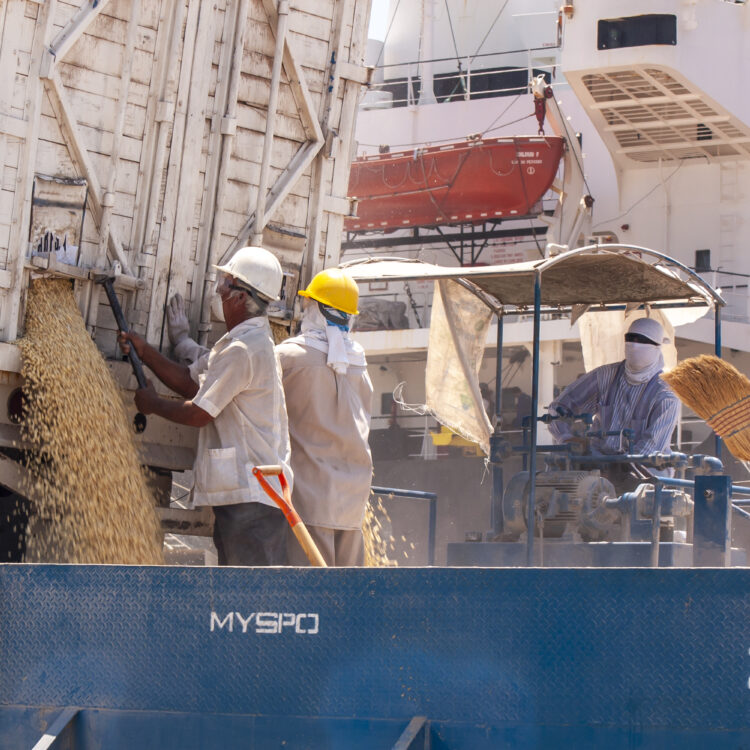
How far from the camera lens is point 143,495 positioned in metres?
5.68

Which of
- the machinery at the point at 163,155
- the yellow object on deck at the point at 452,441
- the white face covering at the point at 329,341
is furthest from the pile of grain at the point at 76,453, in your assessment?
the yellow object on deck at the point at 452,441

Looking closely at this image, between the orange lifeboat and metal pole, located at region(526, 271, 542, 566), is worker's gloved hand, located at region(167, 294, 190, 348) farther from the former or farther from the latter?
the orange lifeboat

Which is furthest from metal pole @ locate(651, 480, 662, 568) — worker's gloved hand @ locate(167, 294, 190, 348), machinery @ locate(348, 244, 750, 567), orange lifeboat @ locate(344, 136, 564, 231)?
orange lifeboat @ locate(344, 136, 564, 231)

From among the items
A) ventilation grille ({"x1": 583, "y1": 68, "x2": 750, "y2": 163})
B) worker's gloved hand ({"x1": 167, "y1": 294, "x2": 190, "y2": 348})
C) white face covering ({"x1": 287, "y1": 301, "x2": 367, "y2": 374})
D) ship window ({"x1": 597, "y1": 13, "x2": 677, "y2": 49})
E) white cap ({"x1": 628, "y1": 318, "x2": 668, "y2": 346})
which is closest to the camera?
white face covering ({"x1": 287, "y1": 301, "x2": 367, "y2": 374})

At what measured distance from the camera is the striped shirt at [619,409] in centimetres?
749

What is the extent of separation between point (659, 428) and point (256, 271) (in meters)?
3.08

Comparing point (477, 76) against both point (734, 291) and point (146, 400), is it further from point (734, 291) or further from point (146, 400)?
point (146, 400)

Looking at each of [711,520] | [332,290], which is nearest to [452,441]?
[332,290]

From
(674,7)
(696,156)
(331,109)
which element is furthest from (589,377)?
(696,156)

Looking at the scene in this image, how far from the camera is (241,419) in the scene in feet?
17.1

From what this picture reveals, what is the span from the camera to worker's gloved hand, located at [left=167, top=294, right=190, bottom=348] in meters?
6.12

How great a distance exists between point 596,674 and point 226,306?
2.87 meters

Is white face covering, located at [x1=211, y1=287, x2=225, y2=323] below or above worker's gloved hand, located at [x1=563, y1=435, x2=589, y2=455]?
above

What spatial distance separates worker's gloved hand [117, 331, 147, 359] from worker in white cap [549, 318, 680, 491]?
293 centimetres
